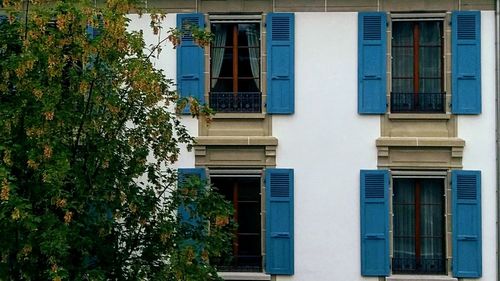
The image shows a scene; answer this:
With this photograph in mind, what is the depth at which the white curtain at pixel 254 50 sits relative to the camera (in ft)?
60.4

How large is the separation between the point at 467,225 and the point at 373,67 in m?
3.27

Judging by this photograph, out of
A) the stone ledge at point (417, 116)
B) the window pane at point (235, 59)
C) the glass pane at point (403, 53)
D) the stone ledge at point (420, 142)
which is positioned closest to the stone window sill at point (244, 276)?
the stone ledge at point (420, 142)

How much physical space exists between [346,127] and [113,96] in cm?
593

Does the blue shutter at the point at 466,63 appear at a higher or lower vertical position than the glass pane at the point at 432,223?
higher

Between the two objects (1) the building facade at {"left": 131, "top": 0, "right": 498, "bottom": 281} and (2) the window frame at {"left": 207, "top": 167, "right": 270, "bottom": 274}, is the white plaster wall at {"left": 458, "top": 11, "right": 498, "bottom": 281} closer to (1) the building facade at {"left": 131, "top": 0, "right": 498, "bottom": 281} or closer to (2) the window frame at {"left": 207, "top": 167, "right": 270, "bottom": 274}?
(1) the building facade at {"left": 131, "top": 0, "right": 498, "bottom": 281}

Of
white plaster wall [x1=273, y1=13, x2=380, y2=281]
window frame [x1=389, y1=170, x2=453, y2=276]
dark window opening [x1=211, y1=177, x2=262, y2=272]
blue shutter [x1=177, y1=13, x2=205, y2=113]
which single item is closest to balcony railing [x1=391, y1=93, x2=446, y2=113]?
white plaster wall [x1=273, y1=13, x2=380, y2=281]

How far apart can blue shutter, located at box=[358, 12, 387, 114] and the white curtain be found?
188 cm

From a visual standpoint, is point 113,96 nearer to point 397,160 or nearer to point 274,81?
point 274,81

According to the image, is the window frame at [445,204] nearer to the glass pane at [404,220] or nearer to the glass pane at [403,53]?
the glass pane at [404,220]

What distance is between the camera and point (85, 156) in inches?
530

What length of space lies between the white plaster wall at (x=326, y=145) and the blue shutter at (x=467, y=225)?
1.61 m

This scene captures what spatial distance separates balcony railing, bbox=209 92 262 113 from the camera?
18.3m

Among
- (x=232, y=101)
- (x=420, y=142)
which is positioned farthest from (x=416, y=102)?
(x=232, y=101)

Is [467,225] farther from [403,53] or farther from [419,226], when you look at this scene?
[403,53]
